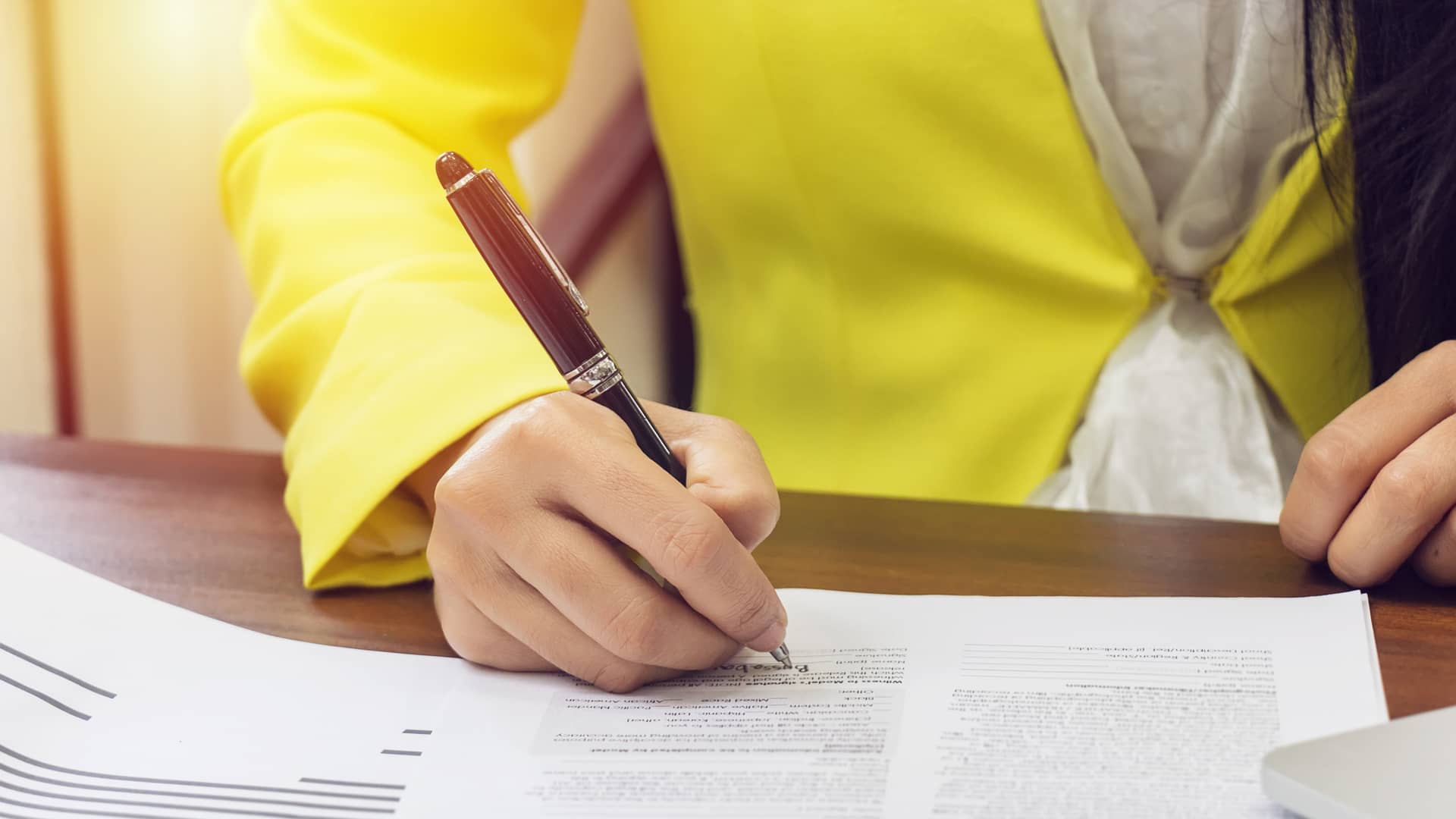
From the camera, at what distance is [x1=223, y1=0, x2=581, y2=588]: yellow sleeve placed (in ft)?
1.70

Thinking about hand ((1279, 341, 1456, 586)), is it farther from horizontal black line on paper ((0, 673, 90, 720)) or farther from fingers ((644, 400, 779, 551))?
horizontal black line on paper ((0, 673, 90, 720))

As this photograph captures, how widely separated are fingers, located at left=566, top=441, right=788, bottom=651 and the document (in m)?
0.03

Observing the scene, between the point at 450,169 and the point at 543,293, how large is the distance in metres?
Result: 0.05

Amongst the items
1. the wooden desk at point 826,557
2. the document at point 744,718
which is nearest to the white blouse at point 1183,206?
the wooden desk at point 826,557

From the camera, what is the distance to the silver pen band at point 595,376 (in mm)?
450

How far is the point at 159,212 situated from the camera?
1223mm

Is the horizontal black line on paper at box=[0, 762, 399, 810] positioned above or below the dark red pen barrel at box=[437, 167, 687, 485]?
below

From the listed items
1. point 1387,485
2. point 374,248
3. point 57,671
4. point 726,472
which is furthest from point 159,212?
point 1387,485

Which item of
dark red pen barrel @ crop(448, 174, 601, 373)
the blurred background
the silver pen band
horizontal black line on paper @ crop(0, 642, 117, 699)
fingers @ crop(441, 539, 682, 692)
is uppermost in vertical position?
dark red pen barrel @ crop(448, 174, 601, 373)

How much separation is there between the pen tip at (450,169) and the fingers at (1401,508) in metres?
0.35

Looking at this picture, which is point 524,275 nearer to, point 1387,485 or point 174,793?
point 174,793

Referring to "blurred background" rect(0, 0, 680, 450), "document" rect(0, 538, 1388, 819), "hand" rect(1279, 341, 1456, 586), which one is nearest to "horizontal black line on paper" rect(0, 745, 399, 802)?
"document" rect(0, 538, 1388, 819)

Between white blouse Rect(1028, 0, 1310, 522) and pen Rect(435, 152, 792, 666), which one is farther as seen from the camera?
white blouse Rect(1028, 0, 1310, 522)

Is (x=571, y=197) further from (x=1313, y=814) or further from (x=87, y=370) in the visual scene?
(x=1313, y=814)
